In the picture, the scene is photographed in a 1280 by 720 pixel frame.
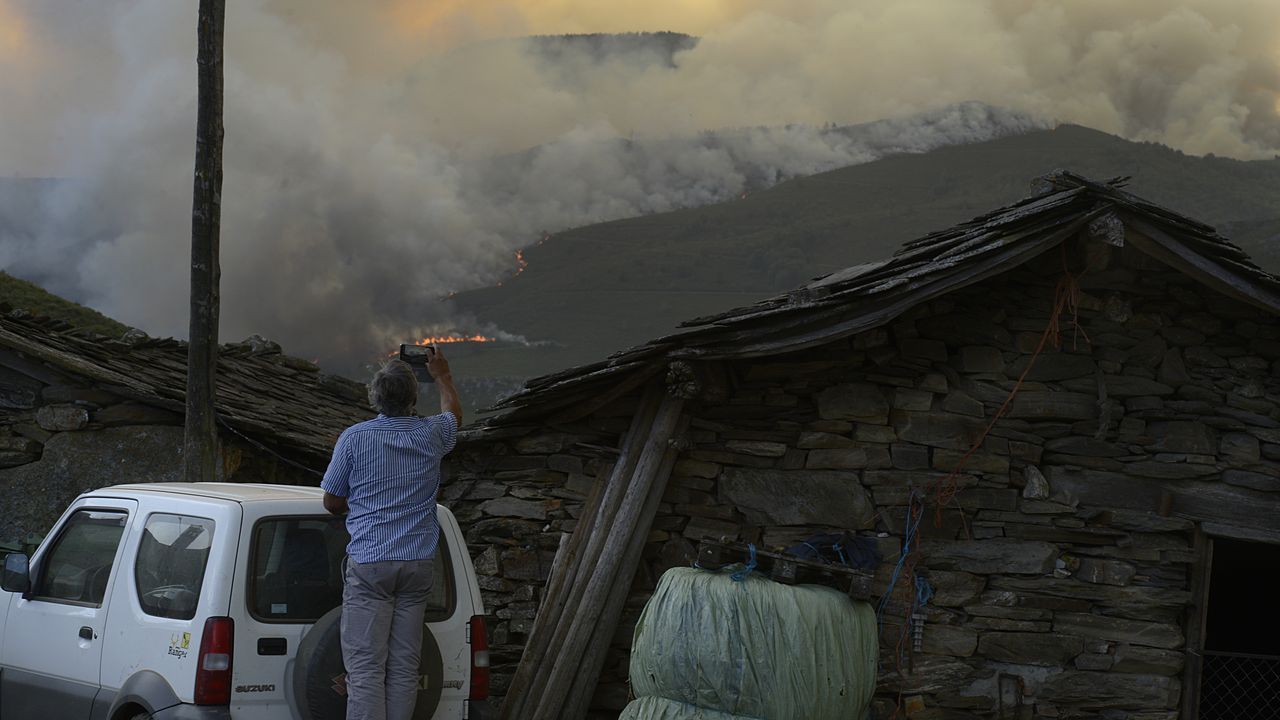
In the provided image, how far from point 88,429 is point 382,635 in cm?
598

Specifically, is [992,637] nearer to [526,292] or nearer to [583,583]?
[583,583]

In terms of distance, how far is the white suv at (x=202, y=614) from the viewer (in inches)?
179

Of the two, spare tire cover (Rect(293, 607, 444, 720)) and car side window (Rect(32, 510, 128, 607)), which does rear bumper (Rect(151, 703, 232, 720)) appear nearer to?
spare tire cover (Rect(293, 607, 444, 720))

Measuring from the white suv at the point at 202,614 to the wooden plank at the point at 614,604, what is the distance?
2.12m

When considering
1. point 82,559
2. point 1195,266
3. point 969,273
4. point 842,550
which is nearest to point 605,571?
point 842,550

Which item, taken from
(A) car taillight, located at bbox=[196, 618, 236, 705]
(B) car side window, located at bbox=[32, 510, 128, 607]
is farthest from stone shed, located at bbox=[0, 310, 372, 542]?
(A) car taillight, located at bbox=[196, 618, 236, 705]

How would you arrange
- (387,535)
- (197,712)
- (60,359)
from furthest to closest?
1. (60,359)
2. (387,535)
3. (197,712)

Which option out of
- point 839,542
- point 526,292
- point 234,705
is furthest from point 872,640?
point 526,292

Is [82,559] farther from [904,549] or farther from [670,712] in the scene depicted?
[904,549]

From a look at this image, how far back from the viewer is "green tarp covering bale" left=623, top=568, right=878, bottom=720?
20.6 ft

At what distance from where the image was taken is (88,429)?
9406 mm

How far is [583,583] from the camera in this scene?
24.1ft

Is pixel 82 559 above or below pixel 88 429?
below

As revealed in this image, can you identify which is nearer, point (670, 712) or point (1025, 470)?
point (670, 712)
